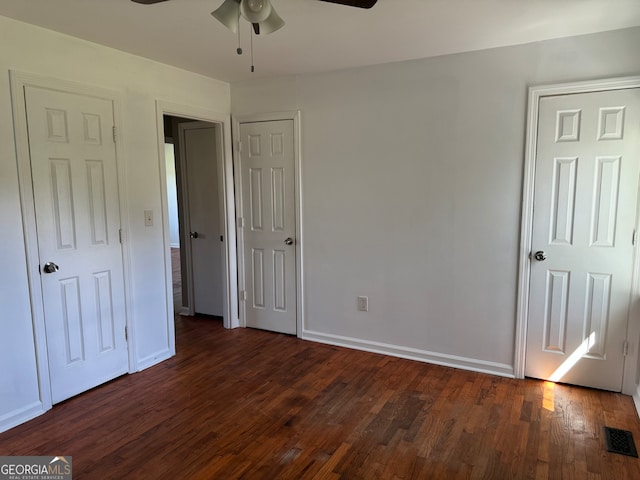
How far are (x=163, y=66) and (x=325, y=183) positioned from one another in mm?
1613

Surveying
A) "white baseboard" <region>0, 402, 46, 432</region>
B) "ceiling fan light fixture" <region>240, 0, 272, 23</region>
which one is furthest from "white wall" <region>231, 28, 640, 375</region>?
"white baseboard" <region>0, 402, 46, 432</region>

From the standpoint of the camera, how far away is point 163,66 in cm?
340

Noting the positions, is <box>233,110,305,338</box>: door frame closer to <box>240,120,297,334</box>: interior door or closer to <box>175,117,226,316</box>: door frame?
<box>240,120,297,334</box>: interior door

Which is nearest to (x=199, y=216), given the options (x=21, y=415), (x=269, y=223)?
(x=269, y=223)

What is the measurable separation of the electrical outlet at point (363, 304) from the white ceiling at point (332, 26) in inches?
77.1

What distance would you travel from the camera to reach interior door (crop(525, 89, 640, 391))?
2.77m

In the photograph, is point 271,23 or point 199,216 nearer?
point 271,23

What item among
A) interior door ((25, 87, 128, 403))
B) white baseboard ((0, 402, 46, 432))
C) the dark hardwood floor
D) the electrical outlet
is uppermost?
interior door ((25, 87, 128, 403))

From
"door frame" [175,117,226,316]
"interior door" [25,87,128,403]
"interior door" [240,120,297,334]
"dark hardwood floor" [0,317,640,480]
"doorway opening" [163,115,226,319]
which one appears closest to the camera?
"dark hardwood floor" [0,317,640,480]

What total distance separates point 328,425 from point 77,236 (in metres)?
2.07

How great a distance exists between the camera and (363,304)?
3.73 m

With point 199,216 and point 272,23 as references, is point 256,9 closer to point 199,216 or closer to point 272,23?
point 272,23

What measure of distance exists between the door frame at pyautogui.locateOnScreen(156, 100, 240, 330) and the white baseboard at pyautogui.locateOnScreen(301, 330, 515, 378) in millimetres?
871

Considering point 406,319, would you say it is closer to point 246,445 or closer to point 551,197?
point 551,197
